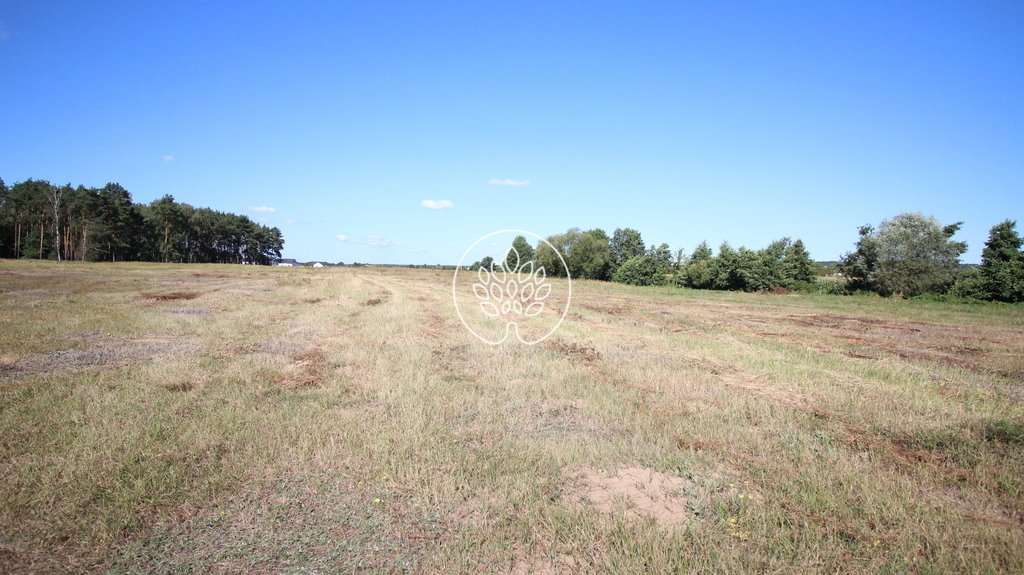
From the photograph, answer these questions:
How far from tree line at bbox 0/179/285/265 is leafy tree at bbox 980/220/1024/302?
109416 mm

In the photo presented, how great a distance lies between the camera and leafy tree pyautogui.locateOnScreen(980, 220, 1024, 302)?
3619 centimetres

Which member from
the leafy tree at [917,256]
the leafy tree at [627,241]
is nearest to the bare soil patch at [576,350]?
the leafy tree at [917,256]

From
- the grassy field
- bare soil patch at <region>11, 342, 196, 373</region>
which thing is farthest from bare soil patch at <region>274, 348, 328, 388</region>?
bare soil patch at <region>11, 342, 196, 373</region>

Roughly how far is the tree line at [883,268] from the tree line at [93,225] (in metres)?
75.8

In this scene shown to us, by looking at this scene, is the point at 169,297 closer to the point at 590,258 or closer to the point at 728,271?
the point at 728,271

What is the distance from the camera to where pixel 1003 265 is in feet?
122

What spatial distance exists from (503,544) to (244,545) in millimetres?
2233

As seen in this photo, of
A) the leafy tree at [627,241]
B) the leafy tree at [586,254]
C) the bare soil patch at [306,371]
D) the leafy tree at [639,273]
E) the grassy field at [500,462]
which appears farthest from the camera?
the leafy tree at [627,241]

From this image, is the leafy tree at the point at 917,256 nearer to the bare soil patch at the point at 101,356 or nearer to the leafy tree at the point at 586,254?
the leafy tree at the point at 586,254

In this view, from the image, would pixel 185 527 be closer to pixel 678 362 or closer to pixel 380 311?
pixel 678 362

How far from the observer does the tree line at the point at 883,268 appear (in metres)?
38.4

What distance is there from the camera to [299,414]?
707cm

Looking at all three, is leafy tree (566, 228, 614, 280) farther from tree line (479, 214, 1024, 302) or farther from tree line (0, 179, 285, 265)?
tree line (0, 179, 285, 265)

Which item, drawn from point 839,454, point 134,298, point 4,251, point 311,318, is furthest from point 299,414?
point 4,251
